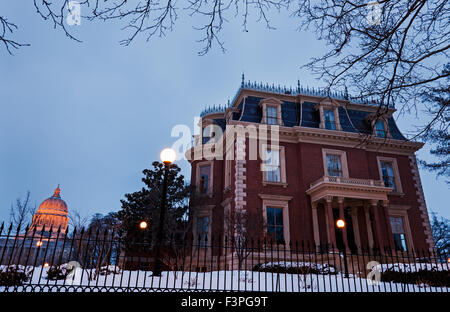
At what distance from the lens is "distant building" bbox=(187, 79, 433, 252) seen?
19531 millimetres

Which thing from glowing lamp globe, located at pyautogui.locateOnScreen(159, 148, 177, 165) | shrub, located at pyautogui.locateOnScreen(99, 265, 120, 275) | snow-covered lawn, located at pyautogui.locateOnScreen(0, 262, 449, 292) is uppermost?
glowing lamp globe, located at pyautogui.locateOnScreen(159, 148, 177, 165)

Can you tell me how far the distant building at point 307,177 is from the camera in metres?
19.5

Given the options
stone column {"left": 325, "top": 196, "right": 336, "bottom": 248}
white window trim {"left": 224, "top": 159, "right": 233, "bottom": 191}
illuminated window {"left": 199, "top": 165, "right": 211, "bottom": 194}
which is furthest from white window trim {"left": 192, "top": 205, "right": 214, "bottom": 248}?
stone column {"left": 325, "top": 196, "right": 336, "bottom": 248}

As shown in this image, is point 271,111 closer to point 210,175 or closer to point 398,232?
point 210,175

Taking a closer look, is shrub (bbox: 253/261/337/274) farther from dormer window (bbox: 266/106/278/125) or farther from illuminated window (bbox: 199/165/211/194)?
dormer window (bbox: 266/106/278/125)

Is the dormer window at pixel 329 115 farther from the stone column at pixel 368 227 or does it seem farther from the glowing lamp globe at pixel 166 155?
the glowing lamp globe at pixel 166 155

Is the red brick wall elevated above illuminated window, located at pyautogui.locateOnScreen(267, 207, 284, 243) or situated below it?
above

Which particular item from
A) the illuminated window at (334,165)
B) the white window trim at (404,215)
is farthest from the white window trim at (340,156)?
the white window trim at (404,215)

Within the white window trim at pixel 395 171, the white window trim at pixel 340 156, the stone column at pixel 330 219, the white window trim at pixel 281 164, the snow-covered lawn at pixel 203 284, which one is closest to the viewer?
the snow-covered lawn at pixel 203 284

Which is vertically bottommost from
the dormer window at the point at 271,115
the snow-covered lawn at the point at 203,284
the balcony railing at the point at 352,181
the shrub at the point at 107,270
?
the snow-covered lawn at the point at 203,284

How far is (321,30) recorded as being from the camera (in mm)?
5699
